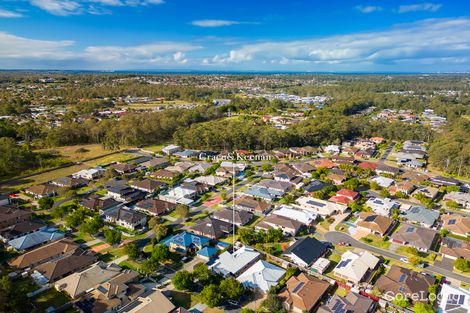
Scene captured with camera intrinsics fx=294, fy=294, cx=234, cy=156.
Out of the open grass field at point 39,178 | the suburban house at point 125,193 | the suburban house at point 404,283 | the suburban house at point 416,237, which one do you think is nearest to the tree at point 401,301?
the suburban house at point 404,283

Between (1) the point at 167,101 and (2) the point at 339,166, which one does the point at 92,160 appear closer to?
(2) the point at 339,166

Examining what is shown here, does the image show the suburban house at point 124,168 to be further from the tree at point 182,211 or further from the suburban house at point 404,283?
the suburban house at point 404,283

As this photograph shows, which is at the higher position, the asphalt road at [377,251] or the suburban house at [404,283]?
the suburban house at [404,283]

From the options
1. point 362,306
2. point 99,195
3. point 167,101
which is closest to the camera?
point 362,306

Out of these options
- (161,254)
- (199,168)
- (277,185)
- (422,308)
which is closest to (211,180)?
(199,168)

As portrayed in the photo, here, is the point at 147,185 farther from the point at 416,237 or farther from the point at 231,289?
the point at 416,237

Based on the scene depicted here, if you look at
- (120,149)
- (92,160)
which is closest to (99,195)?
(92,160)
